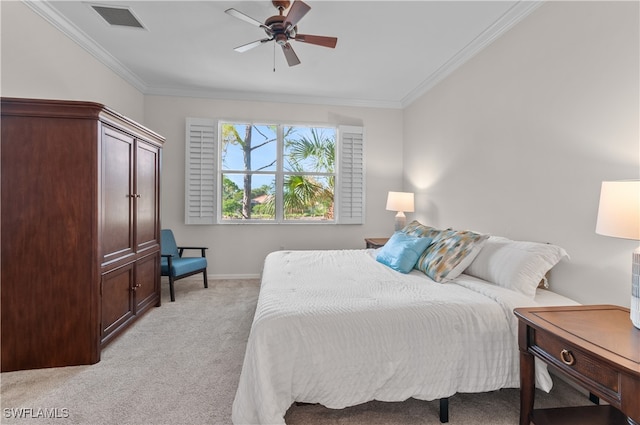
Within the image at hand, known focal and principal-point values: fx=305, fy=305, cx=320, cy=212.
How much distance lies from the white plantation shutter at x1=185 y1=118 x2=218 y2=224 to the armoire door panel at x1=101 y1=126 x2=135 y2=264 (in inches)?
59.9

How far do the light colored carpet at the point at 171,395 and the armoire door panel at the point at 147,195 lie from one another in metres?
0.98

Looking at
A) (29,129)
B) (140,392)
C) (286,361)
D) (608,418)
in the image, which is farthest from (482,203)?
(29,129)

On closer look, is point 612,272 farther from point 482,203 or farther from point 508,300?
point 482,203

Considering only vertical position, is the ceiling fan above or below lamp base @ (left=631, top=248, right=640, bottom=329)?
above

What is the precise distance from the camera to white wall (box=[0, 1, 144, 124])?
2266 millimetres

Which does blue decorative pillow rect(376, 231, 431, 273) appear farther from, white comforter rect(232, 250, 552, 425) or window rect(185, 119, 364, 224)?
window rect(185, 119, 364, 224)

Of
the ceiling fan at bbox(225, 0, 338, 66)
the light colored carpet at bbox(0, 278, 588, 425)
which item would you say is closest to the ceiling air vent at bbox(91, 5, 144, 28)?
the ceiling fan at bbox(225, 0, 338, 66)

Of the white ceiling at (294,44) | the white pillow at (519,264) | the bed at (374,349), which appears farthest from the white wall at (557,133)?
the bed at (374,349)

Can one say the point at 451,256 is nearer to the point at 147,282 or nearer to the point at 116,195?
the point at 116,195

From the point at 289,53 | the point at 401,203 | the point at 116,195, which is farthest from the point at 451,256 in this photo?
the point at 116,195

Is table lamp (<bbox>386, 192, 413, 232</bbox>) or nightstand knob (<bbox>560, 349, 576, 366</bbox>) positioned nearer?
nightstand knob (<bbox>560, 349, 576, 366</bbox>)

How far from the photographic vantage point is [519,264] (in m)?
1.98

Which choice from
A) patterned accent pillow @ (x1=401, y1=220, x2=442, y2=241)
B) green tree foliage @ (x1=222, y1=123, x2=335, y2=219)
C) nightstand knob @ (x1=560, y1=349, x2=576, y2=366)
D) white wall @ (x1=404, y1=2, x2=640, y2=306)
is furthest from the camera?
green tree foliage @ (x1=222, y1=123, x2=335, y2=219)

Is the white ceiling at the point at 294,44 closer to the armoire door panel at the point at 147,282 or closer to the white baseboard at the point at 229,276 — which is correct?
the armoire door panel at the point at 147,282
